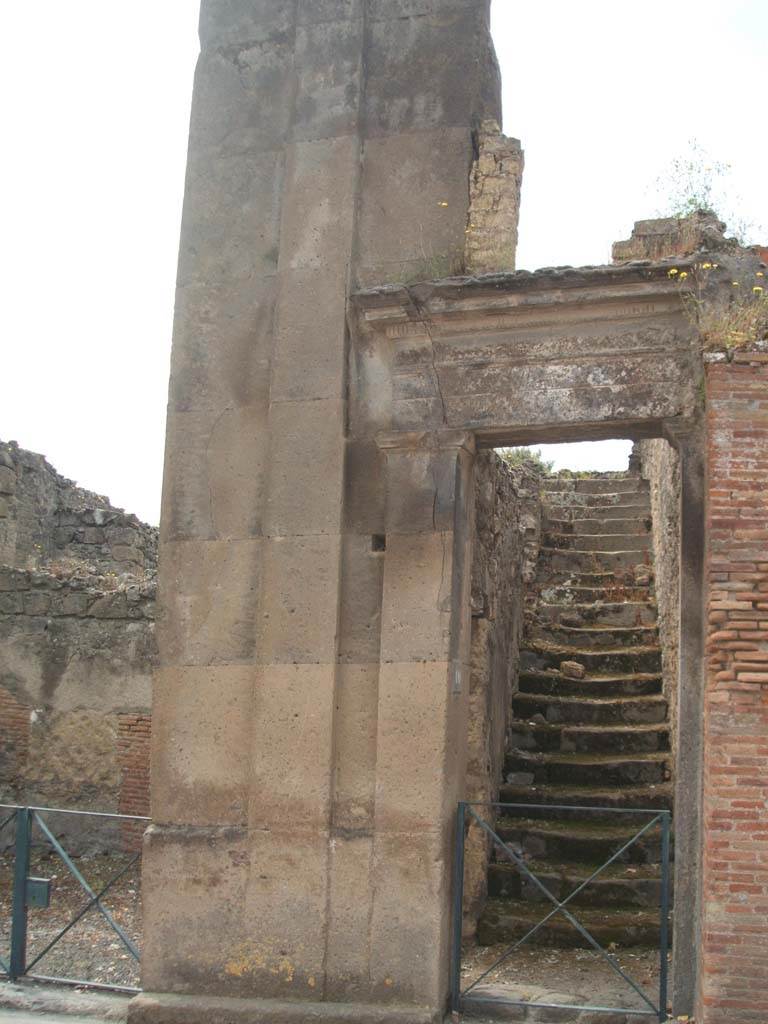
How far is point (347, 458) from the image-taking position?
712 cm

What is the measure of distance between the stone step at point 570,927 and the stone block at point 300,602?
8.21 ft

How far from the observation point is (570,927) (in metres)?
7.95

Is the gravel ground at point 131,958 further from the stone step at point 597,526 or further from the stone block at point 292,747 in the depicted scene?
the stone step at point 597,526

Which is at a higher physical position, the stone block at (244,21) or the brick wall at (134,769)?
the stone block at (244,21)

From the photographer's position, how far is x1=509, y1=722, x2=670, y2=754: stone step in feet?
32.0

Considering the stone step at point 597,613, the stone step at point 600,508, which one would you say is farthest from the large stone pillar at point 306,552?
the stone step at point 600,508

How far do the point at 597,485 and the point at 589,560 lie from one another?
88.8 inches

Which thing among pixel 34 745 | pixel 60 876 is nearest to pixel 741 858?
pixel 60 876

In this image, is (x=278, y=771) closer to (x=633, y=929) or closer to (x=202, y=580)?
(x=202, y=580)

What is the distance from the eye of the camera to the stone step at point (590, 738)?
974 centimetres

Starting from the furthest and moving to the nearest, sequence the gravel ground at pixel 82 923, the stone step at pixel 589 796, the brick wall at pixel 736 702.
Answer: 1. the stone step at pixel 589 796
2. the gravel ground at pixel 82 923
3. the brick wall at pixel 736 702

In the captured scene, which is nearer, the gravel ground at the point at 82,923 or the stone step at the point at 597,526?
the gravel ground at the point at 82,923

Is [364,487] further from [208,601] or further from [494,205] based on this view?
[494,205]

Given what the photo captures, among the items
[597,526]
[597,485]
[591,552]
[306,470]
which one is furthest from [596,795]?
[597,485]
